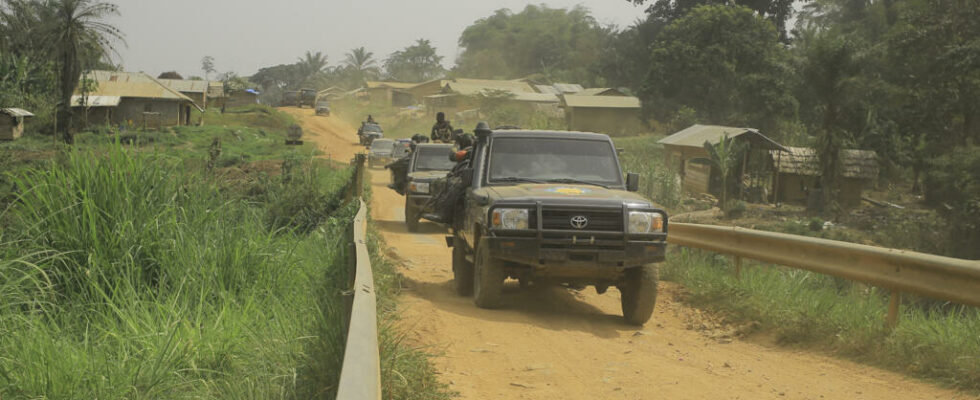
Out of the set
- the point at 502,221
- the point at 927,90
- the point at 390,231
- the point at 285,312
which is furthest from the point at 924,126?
the point at 285,312

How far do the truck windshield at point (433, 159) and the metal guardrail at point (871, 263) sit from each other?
8811 millimetres

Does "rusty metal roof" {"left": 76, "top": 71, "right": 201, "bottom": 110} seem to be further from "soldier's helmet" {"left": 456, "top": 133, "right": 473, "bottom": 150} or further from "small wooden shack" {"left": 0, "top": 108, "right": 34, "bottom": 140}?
"soldier's helmet" {"left": 456, "top": 133, "right": 473, "bottom": 150}

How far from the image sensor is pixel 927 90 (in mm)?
34750

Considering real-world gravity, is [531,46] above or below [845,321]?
above

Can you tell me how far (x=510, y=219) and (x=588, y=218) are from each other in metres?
0.75

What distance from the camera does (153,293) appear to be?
24.7ft

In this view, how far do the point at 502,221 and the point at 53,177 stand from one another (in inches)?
166

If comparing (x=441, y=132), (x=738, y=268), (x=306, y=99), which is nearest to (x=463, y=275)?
(x=738, y=268)

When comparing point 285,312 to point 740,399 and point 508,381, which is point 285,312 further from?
point 740,399

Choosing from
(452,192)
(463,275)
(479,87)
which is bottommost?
(463,275)

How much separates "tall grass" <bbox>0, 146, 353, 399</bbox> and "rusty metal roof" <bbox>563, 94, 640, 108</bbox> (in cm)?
5549

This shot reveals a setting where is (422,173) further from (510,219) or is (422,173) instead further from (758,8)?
(758,8)

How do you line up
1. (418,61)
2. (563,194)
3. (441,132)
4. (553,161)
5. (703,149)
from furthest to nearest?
(418,61), (703,149), (441,132), (553,161), (563,194)

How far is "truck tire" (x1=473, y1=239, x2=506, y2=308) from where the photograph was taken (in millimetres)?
8805
